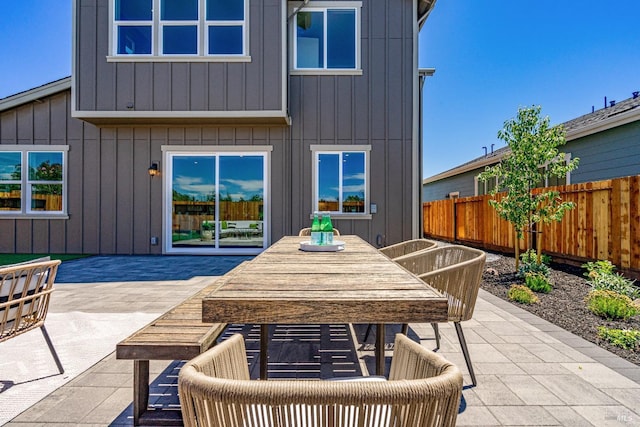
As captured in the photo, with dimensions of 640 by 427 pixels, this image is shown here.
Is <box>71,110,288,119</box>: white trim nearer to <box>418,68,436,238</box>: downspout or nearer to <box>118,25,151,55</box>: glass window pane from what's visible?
<box>118,25,151,55</box>: glass window pane

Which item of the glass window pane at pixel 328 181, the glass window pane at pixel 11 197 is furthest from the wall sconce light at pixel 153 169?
the glass window pane at pixel 328 181

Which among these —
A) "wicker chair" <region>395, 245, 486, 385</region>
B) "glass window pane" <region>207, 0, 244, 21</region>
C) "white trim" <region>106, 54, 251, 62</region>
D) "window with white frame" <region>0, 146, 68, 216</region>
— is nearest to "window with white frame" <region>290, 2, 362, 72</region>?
"glass window pane" <region>207, 0, 244, 21</region>

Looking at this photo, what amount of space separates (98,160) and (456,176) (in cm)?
1367

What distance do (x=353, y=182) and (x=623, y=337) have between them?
5.12 metres

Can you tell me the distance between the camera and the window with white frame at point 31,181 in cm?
749

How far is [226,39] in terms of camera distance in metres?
6.88

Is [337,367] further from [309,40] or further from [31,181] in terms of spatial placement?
[31,181]

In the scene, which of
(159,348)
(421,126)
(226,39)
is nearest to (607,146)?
(421,126)

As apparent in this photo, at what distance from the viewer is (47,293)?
2.24m

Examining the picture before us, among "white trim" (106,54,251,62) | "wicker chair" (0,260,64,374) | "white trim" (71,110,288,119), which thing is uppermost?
"white trim" (106,54,251,62)

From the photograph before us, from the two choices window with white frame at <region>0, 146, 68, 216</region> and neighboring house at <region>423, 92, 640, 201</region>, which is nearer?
neighboring house at <region>423, 92, 640, 201</region>

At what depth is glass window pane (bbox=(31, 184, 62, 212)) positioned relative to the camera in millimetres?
7504

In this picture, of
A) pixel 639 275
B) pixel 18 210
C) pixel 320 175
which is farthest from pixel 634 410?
pixel 18 210

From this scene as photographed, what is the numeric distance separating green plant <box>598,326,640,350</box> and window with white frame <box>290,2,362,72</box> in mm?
6121
